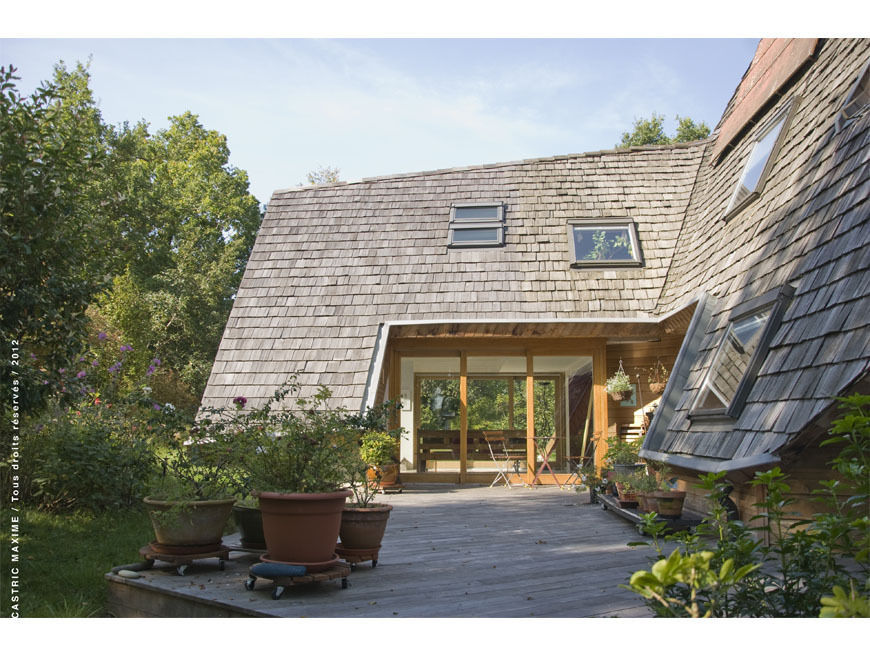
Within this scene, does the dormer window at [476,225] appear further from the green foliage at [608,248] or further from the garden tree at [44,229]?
the garden tree at [44,229]

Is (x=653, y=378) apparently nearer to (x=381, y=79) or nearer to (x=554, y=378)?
(x=554, y=378)

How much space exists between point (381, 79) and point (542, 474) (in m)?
6.63

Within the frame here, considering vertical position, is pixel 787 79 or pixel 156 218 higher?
pixel 156 218

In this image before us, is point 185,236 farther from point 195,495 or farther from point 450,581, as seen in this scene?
point 450,581

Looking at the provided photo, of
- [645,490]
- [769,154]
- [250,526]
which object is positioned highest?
[769,154]

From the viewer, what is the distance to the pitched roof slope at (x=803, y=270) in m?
4.05

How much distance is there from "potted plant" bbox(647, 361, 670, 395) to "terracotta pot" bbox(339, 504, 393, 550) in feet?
20.1

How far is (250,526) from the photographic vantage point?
4719 mm

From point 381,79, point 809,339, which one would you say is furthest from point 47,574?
point 809,339

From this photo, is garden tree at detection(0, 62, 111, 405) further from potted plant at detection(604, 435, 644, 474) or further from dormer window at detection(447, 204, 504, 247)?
dormer window at detection(447, 204, 504, 247)

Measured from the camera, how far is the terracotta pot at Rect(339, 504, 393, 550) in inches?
174

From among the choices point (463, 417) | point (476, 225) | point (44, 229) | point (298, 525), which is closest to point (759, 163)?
point (476, 225)

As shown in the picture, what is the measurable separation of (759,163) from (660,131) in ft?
55.2
